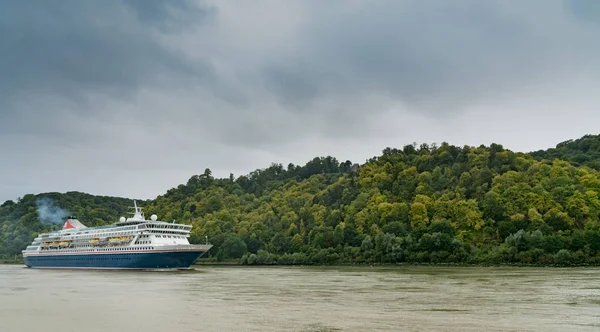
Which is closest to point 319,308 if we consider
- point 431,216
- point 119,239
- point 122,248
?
point 122,248

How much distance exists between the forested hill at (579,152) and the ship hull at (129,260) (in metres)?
88.0

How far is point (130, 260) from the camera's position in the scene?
267ft

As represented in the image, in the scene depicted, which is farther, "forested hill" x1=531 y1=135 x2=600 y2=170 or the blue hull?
"forested hill" x1=531 y1=135 x2=600 y2=170

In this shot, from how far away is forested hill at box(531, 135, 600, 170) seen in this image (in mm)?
123988

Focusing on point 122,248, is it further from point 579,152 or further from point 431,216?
point 579,152

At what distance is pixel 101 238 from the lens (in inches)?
3524

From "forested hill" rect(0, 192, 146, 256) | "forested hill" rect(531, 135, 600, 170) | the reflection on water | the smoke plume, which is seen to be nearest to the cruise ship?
the reflection on water

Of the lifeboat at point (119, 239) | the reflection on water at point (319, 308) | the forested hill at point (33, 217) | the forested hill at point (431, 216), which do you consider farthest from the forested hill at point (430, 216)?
the reflection on water at point (319, 308)

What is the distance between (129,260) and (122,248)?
3085mm

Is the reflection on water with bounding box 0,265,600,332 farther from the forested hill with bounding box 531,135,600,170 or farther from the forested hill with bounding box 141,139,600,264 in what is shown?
the forested hill with bounding box 531,135,600,170

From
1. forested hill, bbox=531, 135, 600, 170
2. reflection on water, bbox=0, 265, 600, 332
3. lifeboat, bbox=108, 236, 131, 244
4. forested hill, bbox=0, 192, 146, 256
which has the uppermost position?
forested hill, bbox=531, 135, 600, 170

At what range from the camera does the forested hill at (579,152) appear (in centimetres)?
12399

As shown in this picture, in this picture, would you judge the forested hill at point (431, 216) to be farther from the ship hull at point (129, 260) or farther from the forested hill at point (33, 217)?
the forested hill at point (33, 217)

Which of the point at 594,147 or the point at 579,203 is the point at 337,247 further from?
the point at 594,147
